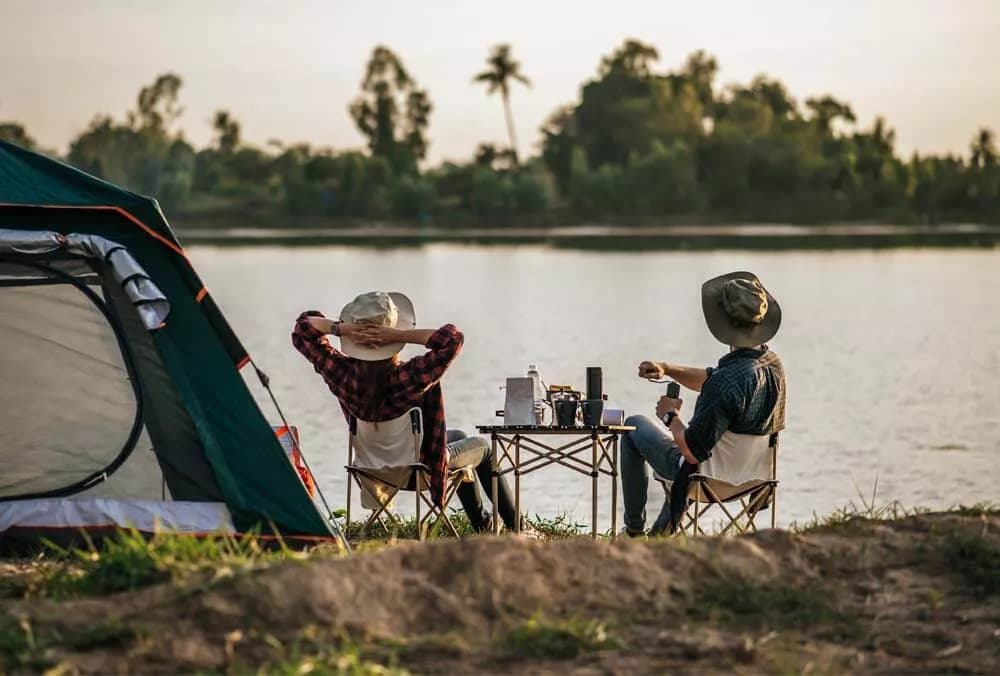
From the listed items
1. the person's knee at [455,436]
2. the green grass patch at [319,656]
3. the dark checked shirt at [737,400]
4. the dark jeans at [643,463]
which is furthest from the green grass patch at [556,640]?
the person's knee at [455,436]

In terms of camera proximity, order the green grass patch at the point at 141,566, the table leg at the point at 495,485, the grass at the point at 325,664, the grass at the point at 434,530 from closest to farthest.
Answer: the grass at the point at 325,664 → the green grass patch at the point at 141,566 → the table leg at the point at 495,485 → the grass at the point at 434,530

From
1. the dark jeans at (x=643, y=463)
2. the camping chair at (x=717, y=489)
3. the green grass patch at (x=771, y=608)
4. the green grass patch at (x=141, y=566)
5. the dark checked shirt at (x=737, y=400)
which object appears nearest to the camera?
the green grass patch at (x=771, y=608)

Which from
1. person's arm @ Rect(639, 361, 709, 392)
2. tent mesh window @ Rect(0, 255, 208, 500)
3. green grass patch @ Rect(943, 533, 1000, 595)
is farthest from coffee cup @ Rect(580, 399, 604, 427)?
green grass patch @ Rect(943, 533, 1000, 595)

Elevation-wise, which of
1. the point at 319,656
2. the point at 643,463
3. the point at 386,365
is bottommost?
the point at 643,463

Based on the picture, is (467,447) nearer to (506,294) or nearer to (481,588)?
(481,588)

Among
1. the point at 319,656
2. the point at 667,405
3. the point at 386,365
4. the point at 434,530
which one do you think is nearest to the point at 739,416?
the point at 667,405

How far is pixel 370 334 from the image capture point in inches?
246

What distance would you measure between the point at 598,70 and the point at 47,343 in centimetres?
9239

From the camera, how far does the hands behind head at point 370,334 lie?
6.24 metres

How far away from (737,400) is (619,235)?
72.8 metres

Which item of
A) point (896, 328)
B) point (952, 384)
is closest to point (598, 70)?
point (896, 328)

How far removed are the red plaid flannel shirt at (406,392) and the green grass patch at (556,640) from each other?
7.30 ft

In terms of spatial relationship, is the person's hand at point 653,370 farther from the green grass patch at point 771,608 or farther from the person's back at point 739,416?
the green grass patch at point 771,608

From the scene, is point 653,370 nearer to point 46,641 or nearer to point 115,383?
point 115,383
